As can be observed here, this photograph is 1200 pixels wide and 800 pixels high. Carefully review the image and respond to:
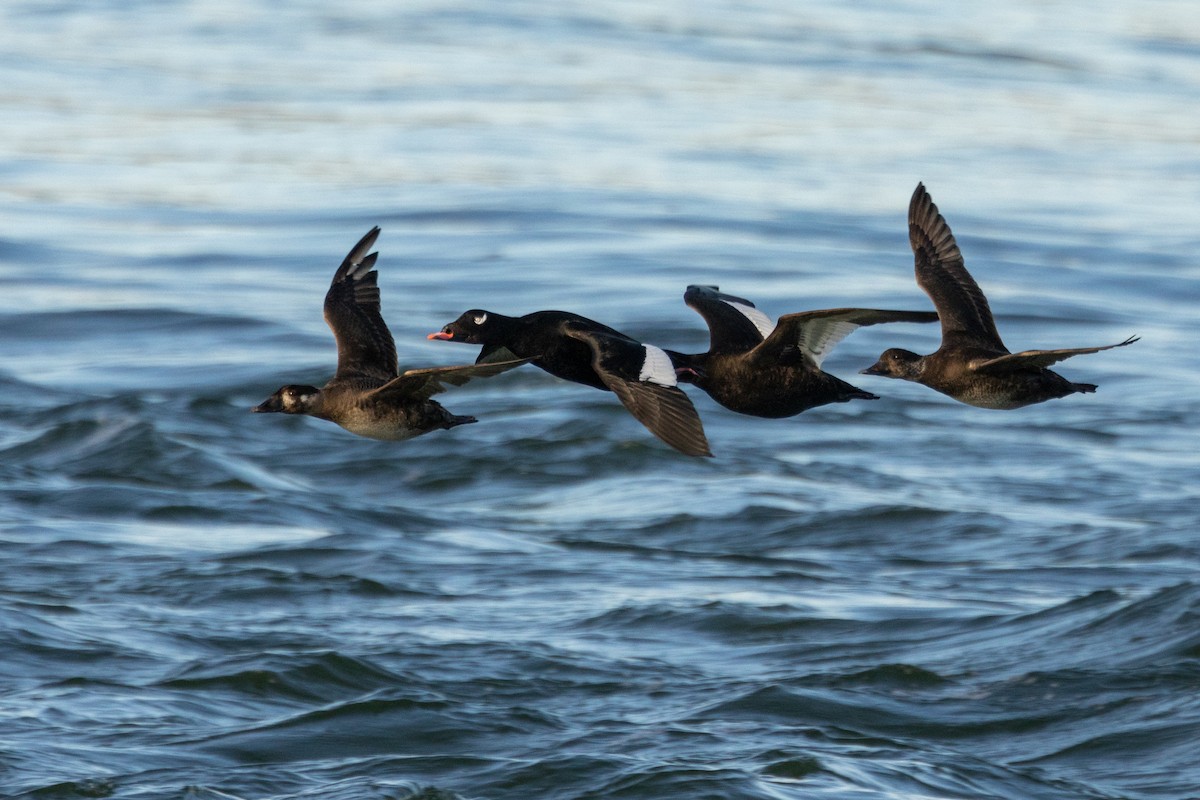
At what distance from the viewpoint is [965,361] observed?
1070 cm

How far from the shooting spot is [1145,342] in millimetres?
43781

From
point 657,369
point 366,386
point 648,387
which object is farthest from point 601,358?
point 366,386

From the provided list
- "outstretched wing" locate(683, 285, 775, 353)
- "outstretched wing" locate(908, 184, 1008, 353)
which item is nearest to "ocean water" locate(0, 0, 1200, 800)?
"outstretched wing" locate(683, 285, 775, 353)

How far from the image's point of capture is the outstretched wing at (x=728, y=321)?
39.6 ft

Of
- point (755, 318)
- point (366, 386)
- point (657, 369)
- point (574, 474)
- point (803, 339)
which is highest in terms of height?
point (803, 339)

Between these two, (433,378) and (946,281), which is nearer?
(433,378)

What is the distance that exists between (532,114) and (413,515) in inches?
1066

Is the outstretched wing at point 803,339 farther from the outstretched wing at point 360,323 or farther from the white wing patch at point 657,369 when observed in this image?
the outstretched wing at point 360,323

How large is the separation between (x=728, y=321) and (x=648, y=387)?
2761mm

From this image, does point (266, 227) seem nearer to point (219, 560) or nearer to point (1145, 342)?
point (219, 560)

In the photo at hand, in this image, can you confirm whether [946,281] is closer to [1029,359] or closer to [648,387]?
[1029,359]

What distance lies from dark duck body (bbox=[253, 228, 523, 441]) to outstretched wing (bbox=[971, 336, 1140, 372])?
8.80 feet

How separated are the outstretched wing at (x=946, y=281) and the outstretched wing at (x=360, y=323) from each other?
10.4 feet

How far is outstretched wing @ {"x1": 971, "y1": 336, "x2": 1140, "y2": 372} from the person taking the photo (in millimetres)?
8902
